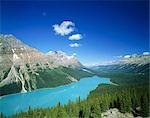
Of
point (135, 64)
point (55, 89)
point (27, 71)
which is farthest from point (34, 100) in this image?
point (135, 64)

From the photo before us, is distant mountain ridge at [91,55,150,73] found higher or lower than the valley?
higher

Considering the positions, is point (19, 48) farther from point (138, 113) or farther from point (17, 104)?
point (138, 113)

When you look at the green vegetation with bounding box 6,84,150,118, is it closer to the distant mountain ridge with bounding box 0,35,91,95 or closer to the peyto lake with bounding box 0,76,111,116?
the peyto lake with bounding box 0,76,111,116

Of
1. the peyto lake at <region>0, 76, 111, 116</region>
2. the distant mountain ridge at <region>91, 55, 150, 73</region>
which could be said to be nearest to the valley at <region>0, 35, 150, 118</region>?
the peyto lake at <region>0, 76, 111, 116</region>

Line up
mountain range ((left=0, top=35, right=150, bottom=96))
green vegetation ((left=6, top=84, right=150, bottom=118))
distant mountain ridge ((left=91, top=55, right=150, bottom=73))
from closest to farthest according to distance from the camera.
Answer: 1. green vegetation ((left=6, top=84, right=150, bottom=118))
2. mountain range ((left=0, top=35, right=150, bottom=96))
3. distant mountain ridge ((left=91, top=55, right=150, bottom=73))

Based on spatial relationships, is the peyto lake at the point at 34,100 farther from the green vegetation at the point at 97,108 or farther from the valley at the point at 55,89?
the green vegetation at the point at 97,108

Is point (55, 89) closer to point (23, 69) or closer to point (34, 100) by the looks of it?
point (23, 69)

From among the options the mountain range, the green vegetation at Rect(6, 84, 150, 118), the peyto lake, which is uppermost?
the mountain range

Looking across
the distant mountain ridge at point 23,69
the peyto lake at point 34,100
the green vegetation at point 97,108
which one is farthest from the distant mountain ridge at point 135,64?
the green vegetation at point 97,108
